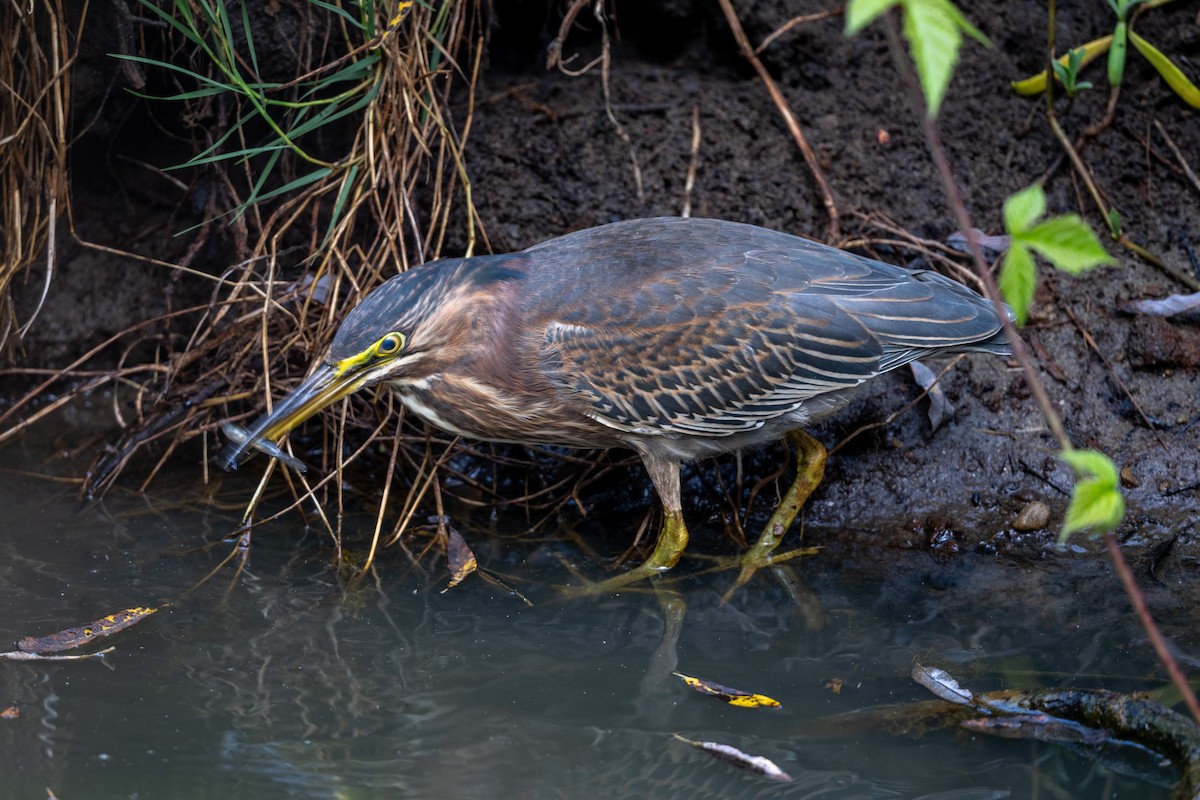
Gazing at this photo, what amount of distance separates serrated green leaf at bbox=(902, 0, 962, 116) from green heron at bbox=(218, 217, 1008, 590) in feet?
7.07

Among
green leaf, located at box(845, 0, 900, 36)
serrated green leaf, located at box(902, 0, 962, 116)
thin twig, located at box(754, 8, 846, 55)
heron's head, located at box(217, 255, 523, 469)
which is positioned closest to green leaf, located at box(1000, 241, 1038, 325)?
serrated green leaf, located at box(902, 0, 962, 116)

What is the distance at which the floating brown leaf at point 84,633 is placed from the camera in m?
3.26

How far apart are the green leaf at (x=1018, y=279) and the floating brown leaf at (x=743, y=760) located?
1.38 m

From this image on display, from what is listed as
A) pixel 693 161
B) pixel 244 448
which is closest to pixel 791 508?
pixel 693 161

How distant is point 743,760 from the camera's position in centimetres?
284

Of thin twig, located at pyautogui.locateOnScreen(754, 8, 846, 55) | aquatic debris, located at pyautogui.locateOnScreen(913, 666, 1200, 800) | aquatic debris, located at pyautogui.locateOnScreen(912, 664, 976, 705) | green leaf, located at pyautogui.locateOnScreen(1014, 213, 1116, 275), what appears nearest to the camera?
green leaf, located at pyautogui.locateOnScreen(1014, 213, 1116, 275)

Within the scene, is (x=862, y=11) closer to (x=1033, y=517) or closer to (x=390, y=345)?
(x=390, y=345)

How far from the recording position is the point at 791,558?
4133 millimetres

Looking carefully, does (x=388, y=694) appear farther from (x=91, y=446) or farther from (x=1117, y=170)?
(x=1117, y=170)

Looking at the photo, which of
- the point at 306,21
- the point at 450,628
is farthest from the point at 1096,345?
the point at 306,21

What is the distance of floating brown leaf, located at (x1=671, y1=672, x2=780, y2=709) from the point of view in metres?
3.12

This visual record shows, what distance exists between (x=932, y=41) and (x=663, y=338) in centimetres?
223

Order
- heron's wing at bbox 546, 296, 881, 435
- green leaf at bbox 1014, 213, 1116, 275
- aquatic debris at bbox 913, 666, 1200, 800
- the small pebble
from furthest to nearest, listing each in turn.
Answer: the small pebble
heron's wing at bbox 546, 296, 881, 435
aquatic debris at bbox 913, 666, 1200, 800
green leaf at bbox 1014, 213, 1116, 275

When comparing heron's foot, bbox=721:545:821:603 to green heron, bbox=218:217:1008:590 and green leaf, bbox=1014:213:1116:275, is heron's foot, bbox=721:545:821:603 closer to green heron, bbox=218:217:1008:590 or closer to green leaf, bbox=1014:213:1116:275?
green heron, bbox=218:217:1008:590
